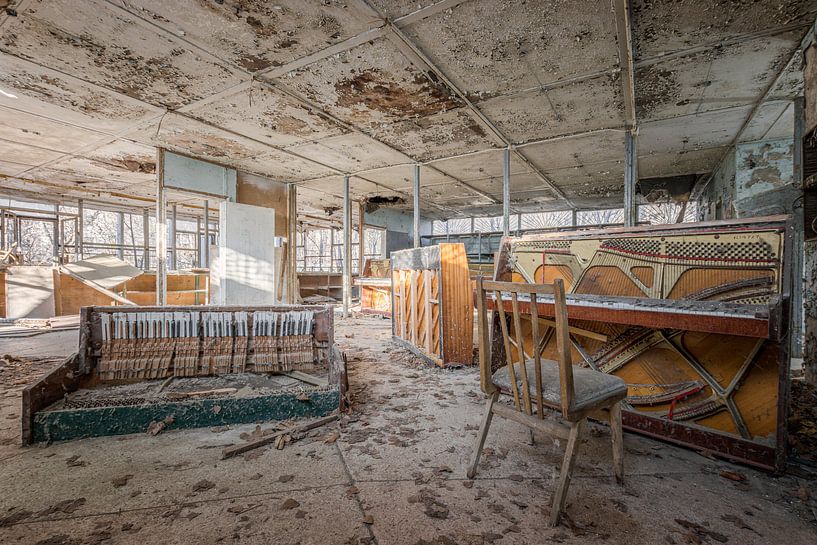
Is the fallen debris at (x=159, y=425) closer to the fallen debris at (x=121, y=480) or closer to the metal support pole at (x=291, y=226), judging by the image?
the fallen debris at (x=121, y=480)

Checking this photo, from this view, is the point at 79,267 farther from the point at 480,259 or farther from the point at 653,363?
the point at 480,259

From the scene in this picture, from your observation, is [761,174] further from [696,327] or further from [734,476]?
[734,476]

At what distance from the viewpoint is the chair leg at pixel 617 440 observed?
1.89 m

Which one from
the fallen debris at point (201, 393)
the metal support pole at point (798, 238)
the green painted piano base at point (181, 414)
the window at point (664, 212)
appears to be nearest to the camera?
the green painted piano base at point (181, 414)

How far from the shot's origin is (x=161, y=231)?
6.02m

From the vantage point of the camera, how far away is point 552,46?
3197 millimetres

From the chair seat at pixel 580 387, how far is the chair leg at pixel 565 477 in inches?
4.8

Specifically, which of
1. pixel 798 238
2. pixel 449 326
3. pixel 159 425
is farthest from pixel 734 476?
pixel 798 238

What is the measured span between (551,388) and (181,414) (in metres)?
2.27

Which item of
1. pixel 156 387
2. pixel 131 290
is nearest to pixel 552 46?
pixel 156 387

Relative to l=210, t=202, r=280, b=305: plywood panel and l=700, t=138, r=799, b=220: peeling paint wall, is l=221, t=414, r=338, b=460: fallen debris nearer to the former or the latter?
l=210, t=202, r=280, b=305: plywood panel

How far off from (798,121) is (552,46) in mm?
2778

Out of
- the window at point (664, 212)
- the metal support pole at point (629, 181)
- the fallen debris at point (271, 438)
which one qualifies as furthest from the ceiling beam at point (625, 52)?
the window at point (664, 212)

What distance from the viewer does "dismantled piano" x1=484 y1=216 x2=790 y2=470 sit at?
79.0 inches
